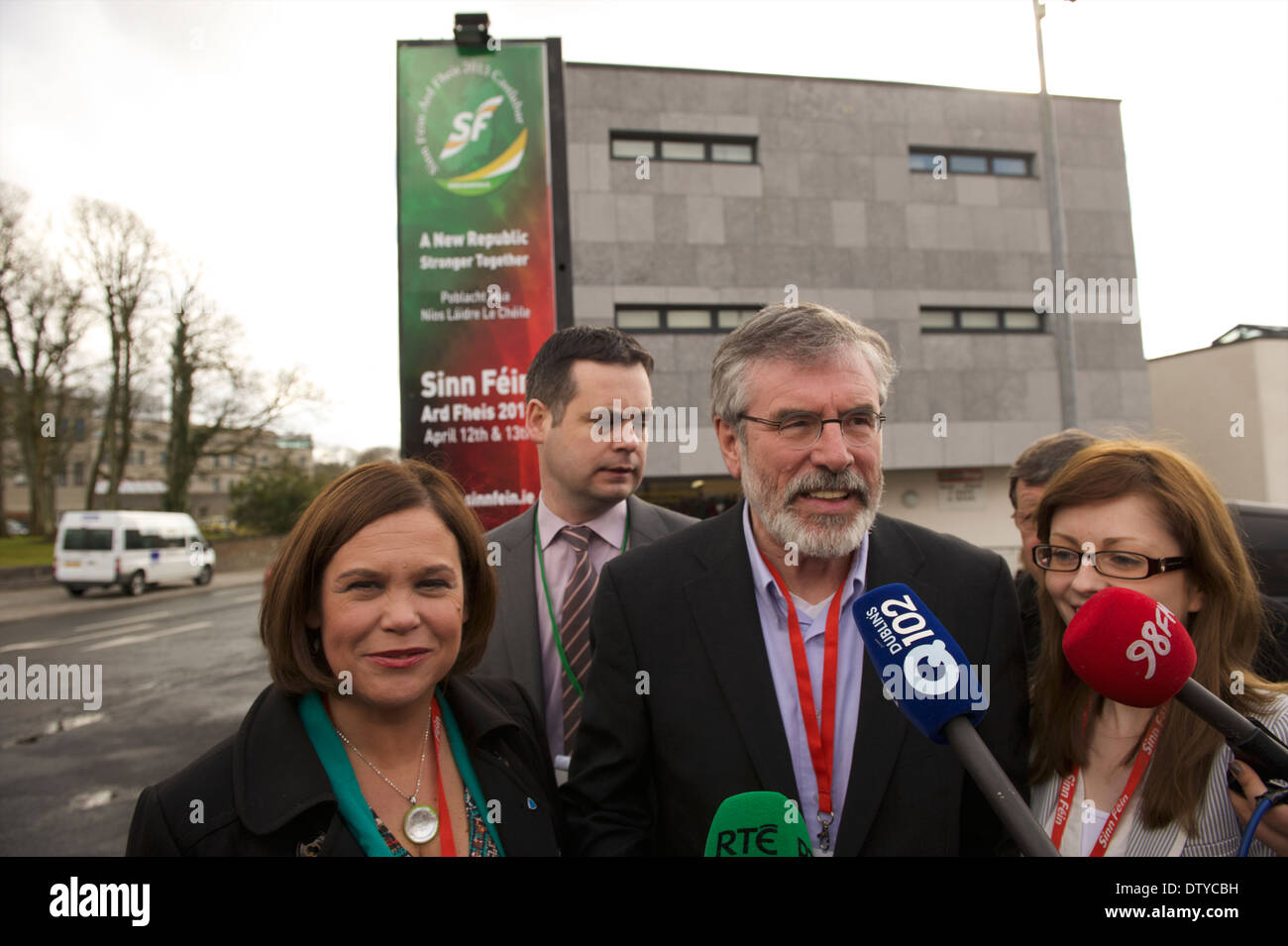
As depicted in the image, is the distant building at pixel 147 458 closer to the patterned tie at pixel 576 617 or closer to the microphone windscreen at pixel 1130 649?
the patterned tie at pixel 576 617

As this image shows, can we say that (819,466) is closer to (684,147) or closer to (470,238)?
(470,238)

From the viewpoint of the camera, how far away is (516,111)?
3.43 meters

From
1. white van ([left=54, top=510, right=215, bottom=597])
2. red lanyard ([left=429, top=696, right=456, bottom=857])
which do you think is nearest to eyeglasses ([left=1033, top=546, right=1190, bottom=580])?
red lanyard ([left=429, top=696, right=456, bottom=857])

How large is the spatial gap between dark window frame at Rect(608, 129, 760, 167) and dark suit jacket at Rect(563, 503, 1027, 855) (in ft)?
44.3

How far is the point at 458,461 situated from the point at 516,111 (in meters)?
1.64

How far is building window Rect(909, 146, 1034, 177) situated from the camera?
15.1m

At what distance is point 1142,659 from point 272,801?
4.36 ft

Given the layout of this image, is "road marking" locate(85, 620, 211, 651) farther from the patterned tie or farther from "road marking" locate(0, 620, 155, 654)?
the patterned tie

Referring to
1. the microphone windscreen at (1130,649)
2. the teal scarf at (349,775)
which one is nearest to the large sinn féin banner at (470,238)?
the teal scarf at (349,775)

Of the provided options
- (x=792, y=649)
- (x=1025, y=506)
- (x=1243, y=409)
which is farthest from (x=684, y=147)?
(x=792, y=649)

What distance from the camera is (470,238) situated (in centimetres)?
342

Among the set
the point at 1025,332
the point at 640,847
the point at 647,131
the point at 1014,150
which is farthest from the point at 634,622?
the point at 1014,150

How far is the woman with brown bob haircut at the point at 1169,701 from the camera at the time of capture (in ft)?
4.45
